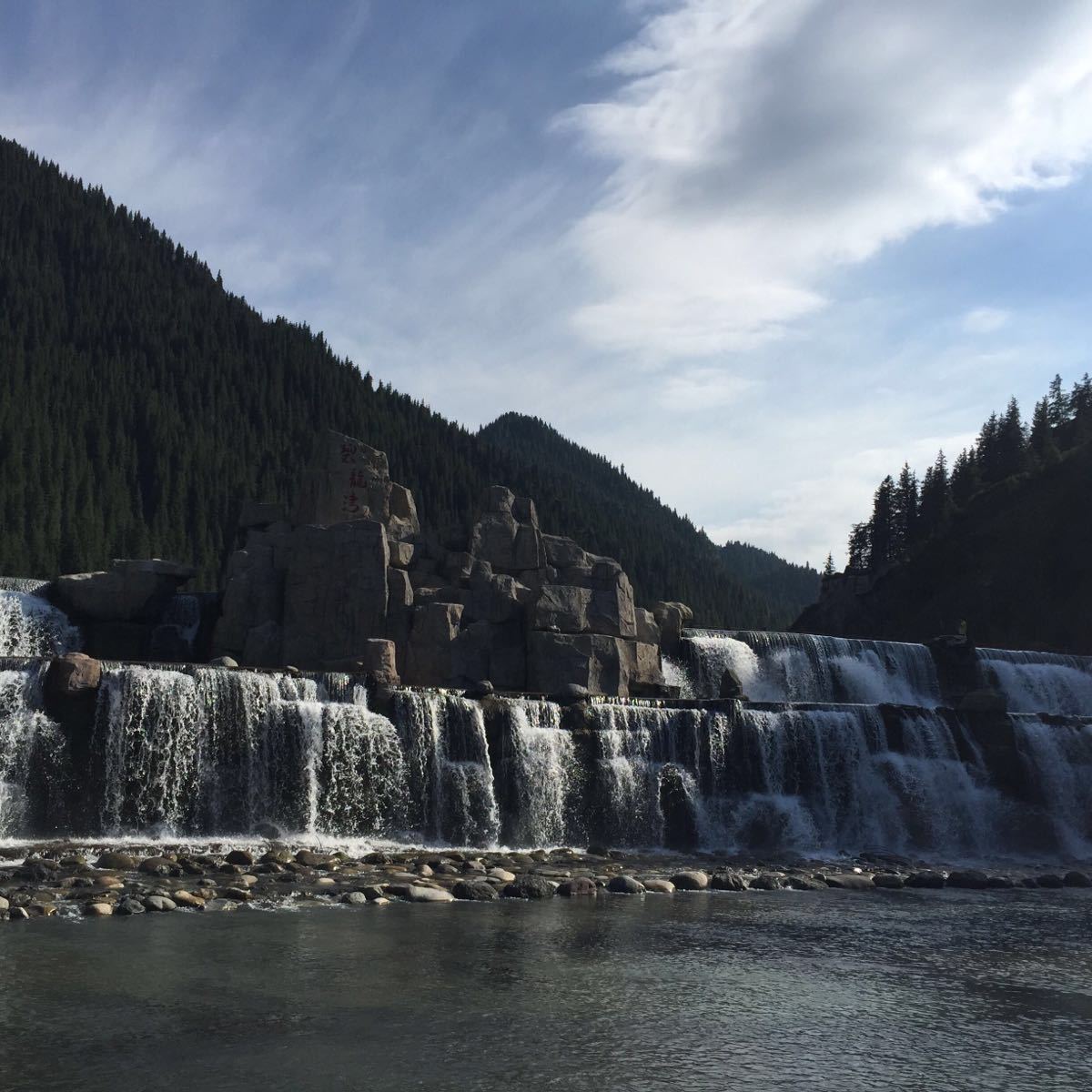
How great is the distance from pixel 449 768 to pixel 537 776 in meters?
3.44

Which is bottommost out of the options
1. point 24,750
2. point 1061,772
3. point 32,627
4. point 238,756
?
point 1061,772

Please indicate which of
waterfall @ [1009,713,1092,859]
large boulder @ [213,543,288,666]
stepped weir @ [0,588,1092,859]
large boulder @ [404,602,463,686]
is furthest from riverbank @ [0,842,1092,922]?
large boulder @ [213,543,288,666]

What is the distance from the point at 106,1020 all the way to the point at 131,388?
436 feet

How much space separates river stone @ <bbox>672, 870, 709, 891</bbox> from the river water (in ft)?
19.1

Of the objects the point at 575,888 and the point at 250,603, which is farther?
the point at 250,603

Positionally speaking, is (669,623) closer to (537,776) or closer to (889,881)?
(537,776)

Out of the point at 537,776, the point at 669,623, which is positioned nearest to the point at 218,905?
the point at 537,776

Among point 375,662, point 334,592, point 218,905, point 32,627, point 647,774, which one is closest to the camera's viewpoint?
point 218,905

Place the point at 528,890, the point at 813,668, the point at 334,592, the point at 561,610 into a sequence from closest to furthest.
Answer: the point at 528,890 → the point at 334,592 → the point at 561,610 → the point at 813,668

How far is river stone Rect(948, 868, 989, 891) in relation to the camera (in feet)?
120

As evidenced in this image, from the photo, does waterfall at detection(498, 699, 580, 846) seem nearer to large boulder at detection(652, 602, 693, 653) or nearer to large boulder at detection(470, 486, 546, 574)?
large boulder at detection(470, 486, 546, 574)

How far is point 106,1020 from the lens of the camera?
16.8 metres

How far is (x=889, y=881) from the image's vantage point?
117ft

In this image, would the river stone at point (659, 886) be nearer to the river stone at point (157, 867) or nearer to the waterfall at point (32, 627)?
the river stone at point (157, 867)
